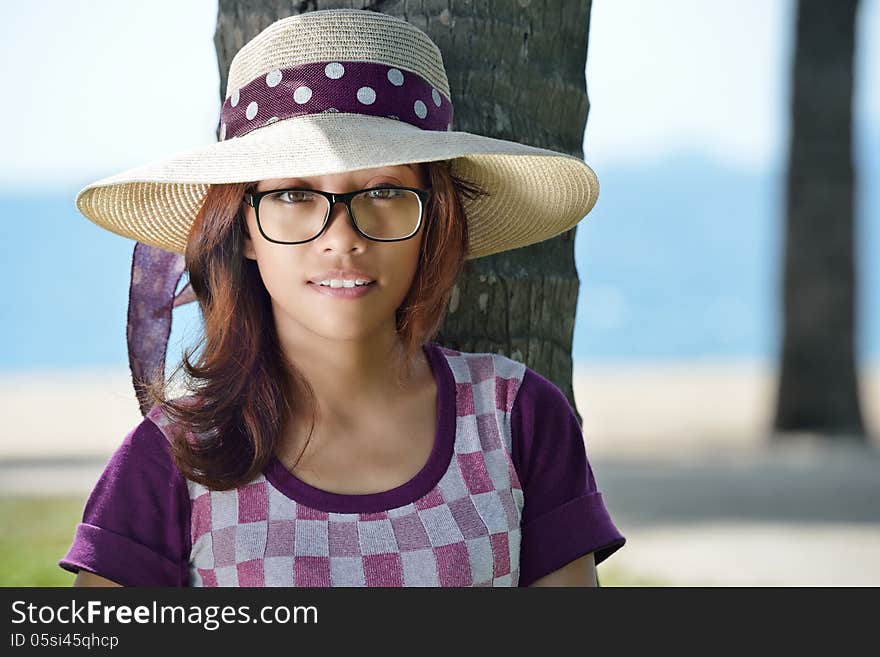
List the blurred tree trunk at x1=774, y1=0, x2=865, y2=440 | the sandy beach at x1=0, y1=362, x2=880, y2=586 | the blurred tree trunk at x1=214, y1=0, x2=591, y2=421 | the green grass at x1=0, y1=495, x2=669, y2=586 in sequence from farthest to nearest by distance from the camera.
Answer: the blurred tree trunk at x1=774, y1=0, x2=865, y2=440
the sandy beach at x1=0, y1=362, x2=880, y2=586
the green grass at x1=0, y1=495, x2=669, y2=586
the blurred tree trunk at x1=214, y1=0, x2=591, y2=421

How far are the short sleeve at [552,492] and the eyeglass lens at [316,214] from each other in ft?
1.49

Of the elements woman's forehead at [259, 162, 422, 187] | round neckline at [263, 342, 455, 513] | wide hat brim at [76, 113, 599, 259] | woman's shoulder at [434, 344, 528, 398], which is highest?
wide hat brim at [76, 113, 599, 259]

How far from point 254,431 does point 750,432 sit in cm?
930

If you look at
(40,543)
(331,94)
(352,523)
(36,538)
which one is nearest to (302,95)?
(331,94)

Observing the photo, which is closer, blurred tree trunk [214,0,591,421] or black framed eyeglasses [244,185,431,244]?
black framed eyeglasses [244,185,431,244]

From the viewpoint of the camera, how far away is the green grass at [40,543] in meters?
5.49

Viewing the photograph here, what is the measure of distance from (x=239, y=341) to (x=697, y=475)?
6.55m

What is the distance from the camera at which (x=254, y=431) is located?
233 cm

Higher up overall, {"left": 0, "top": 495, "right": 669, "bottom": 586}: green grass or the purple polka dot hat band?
the purple polka dot hat band

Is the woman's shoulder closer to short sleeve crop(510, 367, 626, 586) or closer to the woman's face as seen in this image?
short sleeve crop(510, 367, 626, 586)

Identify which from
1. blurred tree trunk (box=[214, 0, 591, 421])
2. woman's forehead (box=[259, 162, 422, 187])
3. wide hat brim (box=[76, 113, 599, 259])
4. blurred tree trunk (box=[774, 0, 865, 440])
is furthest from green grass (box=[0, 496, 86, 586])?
blurred tree trunk (box=[774, 0, 865, 440])

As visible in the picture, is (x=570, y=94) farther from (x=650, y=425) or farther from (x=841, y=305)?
(x=650, y=425)

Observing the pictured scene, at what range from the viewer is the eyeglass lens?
2.29 m

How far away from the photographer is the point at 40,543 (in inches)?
246
